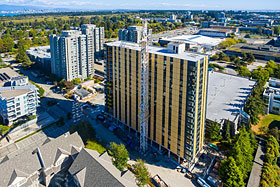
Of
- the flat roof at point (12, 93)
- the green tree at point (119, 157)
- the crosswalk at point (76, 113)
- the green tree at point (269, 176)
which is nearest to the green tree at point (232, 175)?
the green tree at point (269, 176)

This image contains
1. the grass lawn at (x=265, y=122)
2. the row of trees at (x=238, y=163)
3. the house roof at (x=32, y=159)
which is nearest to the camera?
the house roof at (x=32, y=159)

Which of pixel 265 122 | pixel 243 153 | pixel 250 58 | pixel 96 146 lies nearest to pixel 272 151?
pixel 243 153

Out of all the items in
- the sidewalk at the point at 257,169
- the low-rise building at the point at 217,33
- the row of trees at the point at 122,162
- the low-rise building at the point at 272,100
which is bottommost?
the sidewalk at the point at 257,169

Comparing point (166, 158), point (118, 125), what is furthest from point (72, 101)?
point (166, 158)

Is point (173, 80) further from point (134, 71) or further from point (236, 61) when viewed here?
point (236, 61)

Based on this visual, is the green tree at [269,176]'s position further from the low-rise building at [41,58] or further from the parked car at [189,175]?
the low-rise building at [41,58]
